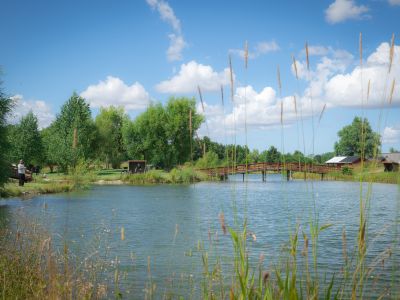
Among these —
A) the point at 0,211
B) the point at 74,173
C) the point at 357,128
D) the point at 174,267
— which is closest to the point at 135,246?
the point at 174,267

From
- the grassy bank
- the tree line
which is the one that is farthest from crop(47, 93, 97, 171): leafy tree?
the grassy bank

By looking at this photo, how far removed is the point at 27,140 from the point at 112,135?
18090 mm

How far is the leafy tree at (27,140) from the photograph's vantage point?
51531 mm

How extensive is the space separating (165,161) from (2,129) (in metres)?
44.1

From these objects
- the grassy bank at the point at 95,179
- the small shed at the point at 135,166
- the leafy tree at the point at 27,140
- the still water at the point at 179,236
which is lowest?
the still water at the point at 179,236

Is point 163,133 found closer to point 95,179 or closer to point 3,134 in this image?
point 95,179

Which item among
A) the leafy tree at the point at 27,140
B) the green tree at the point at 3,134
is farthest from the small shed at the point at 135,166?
the green tree at the point at 3,134

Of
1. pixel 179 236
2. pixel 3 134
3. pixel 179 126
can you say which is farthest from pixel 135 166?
pixel 179 236

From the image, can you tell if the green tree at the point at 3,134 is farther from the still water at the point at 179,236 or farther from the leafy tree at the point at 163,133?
the leafy tree at the point at 163,133

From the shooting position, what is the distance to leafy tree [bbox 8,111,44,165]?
51531 mm

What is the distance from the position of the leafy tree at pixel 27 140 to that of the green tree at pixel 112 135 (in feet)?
34.7

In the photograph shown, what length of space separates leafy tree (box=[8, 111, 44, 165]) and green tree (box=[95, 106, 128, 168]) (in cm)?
1058

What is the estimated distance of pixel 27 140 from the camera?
52.2 m

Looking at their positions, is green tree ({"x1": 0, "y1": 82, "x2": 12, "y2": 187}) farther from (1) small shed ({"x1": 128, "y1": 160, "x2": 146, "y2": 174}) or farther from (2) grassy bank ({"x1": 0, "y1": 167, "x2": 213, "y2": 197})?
(1) small shed ({"x1": 128, "y1": 160, "x2": 146, "y2": 174})
